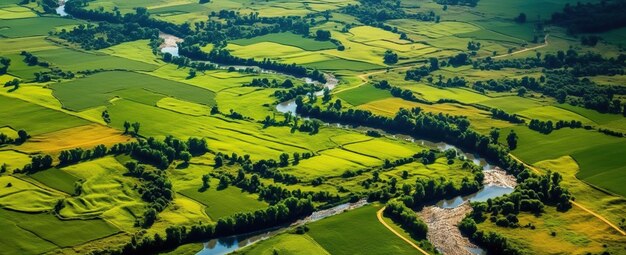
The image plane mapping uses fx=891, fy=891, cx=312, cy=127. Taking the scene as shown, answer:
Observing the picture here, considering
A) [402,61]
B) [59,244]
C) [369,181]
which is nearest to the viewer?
[59,244]

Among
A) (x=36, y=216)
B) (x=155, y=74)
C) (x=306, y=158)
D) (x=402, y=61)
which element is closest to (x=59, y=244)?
(x=36, y=216)

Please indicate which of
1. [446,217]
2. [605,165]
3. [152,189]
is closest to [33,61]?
[152,189]

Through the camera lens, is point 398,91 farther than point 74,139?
Yes

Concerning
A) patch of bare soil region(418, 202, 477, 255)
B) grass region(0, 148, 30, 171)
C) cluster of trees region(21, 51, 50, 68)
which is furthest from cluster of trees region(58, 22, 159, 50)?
patch of bare soil region(418, 202, 477, 255)

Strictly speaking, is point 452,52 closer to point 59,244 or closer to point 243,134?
point 243,134

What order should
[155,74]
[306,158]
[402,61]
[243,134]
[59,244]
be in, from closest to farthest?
1. [59,244]
2. [306,158]
3. [243,134]
4. [155,74]
5. [402,61]

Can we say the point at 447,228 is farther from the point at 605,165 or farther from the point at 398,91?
the point at 398,91

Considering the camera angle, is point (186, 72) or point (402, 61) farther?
point (402, 61)

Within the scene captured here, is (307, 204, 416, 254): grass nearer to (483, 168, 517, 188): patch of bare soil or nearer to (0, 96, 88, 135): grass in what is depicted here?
(483, 168, 517, 188): patch of bare soil
